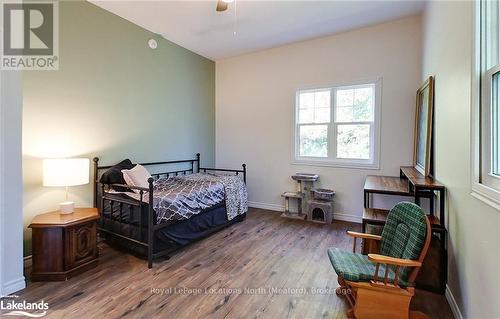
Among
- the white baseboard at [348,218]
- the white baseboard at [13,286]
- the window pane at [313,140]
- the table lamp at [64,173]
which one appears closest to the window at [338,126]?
the window pane at [313,140]

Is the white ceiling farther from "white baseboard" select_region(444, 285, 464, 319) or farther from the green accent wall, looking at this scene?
"white baseboard" select_region(444, 285, 464, 319)

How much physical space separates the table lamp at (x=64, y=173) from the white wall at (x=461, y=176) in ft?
10.5

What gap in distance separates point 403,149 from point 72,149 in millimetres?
4389

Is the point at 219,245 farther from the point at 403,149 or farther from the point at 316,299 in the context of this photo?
the point at 403,149

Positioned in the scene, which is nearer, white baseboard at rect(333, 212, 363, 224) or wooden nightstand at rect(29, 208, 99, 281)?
wooden nightstand at rect(29, 208, 99, 281)

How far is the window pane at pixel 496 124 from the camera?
1398 mm

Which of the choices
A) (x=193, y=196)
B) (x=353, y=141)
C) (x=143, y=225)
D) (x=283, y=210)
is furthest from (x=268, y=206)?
(x=143, y=225)

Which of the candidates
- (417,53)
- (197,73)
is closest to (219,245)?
(197,73)

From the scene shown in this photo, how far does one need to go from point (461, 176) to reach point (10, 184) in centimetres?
349

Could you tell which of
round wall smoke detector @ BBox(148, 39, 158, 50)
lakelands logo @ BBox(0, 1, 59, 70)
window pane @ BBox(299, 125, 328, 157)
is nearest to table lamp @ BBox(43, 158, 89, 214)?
lakelands logo @ BBox(0, 1, 59, 70)

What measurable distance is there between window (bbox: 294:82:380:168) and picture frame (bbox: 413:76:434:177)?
0.54 meters

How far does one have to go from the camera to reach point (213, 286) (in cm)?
221

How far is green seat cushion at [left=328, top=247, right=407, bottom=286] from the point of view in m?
1.72

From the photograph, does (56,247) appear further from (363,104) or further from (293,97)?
(363,104)
